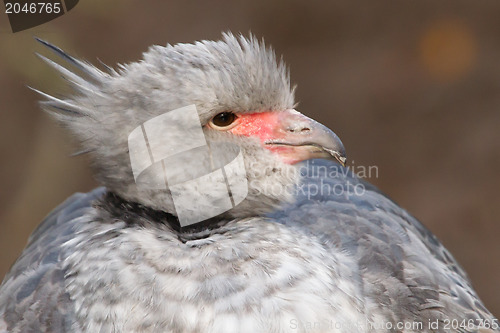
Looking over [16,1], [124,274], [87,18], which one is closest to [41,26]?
[16,1]

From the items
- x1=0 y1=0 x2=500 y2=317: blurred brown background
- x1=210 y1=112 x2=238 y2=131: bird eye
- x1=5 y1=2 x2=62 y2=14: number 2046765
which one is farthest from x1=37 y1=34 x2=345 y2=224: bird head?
x1=0 y1=0 x2=500 y2=317: blurred brown background

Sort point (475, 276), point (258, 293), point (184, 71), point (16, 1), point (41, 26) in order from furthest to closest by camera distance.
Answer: point (475, 276) < point (41, 26) < point (16, 1) < point (184, 71) < point (258, 293)

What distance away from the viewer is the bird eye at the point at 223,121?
188 centimetres

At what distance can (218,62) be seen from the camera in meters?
1.88

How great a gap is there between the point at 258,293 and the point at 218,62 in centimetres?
57

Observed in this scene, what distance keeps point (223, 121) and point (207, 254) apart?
34cm

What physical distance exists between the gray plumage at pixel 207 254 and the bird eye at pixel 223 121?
0.07 ft

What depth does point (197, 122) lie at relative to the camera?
72.1 inches

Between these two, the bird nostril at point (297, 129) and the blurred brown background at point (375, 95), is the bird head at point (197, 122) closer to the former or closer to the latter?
the bird nostril at point (297, 129)

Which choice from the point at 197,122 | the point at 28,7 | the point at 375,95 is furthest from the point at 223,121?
the point at 375,95

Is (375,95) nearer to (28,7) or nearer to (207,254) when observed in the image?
(28,7)

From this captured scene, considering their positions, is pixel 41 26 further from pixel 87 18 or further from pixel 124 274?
pixel 124 274

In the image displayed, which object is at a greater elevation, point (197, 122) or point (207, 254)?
point (197, 122)

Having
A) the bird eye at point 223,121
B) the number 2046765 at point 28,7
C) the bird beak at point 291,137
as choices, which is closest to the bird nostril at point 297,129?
the bird beak at point 291,137
